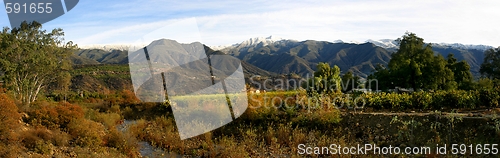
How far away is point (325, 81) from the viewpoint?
14.3 metres

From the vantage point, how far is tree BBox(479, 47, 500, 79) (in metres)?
33.4

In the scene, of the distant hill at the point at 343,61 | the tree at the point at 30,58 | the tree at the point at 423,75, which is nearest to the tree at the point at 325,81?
the tree at the point at 423,75

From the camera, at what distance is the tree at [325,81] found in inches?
550

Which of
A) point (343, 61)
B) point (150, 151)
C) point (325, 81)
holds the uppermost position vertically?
point (325, 81)

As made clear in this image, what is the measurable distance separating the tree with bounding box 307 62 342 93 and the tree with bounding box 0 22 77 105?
455 inches

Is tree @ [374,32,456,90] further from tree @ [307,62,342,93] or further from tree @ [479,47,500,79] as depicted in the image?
tree @ [479,47,500,79]

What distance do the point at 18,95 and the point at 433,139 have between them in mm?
15500

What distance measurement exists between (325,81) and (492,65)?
29.6 meters

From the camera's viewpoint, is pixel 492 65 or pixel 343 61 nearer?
pixel 492 65

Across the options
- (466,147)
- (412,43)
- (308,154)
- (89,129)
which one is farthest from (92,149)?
(412,43)

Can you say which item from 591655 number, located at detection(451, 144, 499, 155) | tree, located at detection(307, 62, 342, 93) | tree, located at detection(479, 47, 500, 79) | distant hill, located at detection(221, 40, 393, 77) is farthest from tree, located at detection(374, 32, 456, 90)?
distant hill, located at detection(221, 40, 393, 77)

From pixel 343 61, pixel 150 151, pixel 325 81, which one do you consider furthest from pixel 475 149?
pixel 343 61

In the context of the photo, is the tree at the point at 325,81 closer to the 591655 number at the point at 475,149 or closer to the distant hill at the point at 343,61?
the 591655 number at the point at 475,149

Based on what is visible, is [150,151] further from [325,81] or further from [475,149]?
[475,149]
